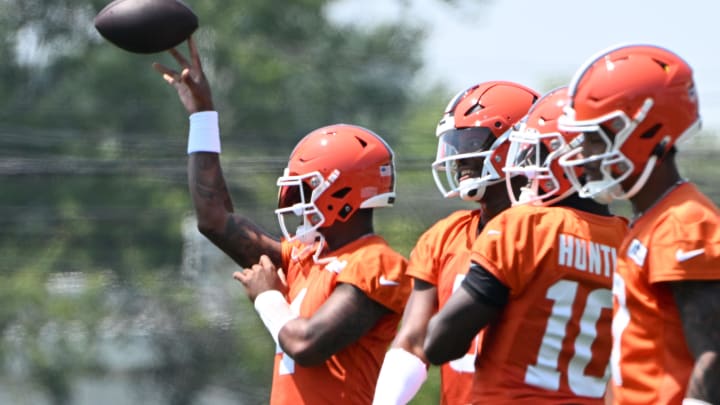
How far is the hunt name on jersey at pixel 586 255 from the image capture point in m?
3.95

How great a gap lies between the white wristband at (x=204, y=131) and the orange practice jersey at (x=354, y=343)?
84 cm

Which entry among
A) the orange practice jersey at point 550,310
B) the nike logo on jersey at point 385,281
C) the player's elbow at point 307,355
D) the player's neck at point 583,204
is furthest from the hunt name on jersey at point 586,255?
the player's elbow at point 307,355

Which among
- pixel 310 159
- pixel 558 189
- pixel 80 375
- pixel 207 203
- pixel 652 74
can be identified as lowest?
pixel 80 375

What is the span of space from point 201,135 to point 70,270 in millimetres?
10463

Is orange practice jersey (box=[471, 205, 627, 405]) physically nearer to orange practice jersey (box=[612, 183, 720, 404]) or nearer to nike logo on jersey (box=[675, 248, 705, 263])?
orange practice jersey (box=[612, 183, 720, 404])

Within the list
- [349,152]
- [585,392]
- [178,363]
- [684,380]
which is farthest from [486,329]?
[178,363]

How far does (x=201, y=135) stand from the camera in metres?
5.46

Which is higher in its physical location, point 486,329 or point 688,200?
point 688,200

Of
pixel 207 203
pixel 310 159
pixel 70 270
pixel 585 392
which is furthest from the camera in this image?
pixel 70 270

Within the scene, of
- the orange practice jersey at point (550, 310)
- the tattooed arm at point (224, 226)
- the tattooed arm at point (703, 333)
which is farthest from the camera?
the tattooed arm at point (224, 226)

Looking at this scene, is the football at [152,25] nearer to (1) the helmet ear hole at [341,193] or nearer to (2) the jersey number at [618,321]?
(1) the helmet ear hole at [341,193]

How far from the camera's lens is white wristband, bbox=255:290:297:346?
4.79 m

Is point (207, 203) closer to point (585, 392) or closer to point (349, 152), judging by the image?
point (349, 152)

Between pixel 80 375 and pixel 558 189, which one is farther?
pixel 80 375
